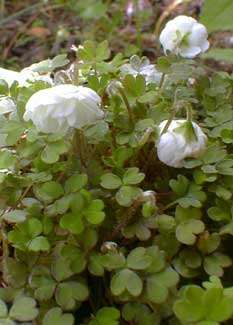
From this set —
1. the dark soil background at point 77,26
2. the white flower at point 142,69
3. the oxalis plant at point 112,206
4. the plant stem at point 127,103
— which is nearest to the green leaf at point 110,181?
the oxalis plant at point 112,206

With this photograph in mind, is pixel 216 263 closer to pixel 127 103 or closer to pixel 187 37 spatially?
pixel 127 103

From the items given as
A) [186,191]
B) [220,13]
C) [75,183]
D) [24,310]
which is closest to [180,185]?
[186,191]

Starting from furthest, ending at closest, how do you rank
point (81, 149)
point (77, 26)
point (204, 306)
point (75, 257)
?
point (77, 26) < point (81, 149) < point (75, 257) < point (204, 306)

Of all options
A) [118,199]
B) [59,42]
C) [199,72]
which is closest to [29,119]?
[118,199]

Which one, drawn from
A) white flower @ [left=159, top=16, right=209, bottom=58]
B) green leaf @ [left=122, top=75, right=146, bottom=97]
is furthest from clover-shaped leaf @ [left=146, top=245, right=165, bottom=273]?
white flower @ [left=159, top=16, right=209, bottom=58]

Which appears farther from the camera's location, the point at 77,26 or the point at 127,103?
the point at 77,26

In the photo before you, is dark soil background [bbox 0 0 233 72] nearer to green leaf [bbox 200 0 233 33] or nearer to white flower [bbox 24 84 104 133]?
green leaf [bbox 200 0 233 33]

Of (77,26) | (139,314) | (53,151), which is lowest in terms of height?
(77,26)

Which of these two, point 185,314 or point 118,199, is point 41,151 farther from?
point 185,314
